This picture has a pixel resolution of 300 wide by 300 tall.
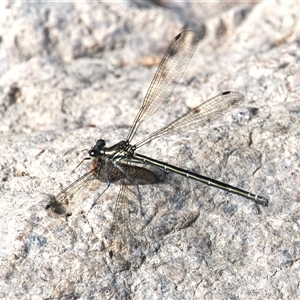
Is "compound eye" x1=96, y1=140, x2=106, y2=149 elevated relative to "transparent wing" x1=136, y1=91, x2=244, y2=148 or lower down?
lower down

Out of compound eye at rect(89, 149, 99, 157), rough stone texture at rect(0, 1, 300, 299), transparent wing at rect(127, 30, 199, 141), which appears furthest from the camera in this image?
transparent wing at rect(127, 30, 199, 141)

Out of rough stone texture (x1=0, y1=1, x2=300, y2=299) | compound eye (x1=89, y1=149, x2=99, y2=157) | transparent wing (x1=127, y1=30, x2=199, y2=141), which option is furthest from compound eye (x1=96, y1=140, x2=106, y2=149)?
transparent wing (x1=127, y1=30, x2=199, y2=141)

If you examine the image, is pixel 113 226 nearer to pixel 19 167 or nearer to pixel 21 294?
pixel 21 294

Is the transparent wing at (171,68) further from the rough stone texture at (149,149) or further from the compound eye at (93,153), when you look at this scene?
the compound eye at (93,153)

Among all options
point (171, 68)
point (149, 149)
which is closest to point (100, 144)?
point (149, 149)

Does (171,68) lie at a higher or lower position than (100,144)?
higher

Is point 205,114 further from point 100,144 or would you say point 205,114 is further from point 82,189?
point 82,189

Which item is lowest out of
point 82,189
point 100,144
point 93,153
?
point 82,189

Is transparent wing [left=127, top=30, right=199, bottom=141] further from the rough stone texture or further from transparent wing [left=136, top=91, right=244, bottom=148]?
transparent wing [left=136, top=91, right=244, bottom=148]
